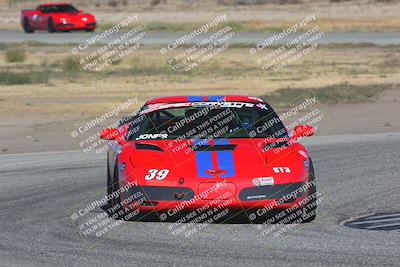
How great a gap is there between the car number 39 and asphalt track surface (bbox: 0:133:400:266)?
45 cm

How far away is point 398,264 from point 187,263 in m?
1.70

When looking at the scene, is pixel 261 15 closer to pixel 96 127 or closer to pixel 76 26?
pixel 76 26

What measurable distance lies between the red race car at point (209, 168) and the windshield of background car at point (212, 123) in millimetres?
11

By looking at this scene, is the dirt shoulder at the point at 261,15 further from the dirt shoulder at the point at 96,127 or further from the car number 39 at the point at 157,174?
the car number 39 at the point at 157,174

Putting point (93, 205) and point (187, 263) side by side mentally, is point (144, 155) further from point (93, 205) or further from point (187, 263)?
point (187, 263)

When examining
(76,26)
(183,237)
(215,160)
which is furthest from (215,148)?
(76,26)

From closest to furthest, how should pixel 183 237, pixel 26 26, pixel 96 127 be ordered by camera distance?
pixel 183 237, pixel 96 127, pixel 26 26

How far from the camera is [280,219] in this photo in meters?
11.4

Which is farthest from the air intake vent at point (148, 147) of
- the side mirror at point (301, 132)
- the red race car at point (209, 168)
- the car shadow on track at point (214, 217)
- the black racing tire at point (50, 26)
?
the black racing tire at point (50, 26)

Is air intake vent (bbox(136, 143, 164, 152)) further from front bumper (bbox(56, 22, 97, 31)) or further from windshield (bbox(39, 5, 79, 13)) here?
windshield (bbox(39, 5, 79, 13))

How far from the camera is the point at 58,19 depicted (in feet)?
193

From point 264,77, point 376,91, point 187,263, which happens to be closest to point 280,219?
point 187,263

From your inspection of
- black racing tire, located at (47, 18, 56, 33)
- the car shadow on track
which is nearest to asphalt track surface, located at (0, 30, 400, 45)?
black racing tire, located at (47, 18, 56, 33)

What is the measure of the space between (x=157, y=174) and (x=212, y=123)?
1550 mm
